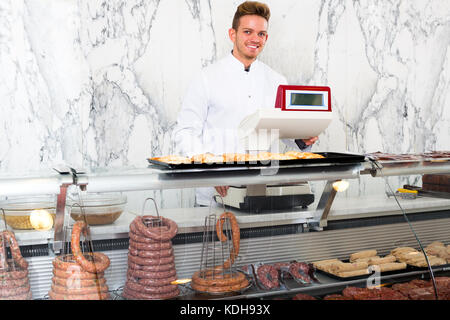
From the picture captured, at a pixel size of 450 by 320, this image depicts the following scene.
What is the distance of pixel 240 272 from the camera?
1753mm

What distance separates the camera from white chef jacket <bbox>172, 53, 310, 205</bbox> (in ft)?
11.3

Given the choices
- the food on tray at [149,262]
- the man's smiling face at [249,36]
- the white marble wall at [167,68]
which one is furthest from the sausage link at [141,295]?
the man's smiling face at [249,36]

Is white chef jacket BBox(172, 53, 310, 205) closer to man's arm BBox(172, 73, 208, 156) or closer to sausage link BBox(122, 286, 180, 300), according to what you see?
man's arm BBox(172, 73, 208, 156)

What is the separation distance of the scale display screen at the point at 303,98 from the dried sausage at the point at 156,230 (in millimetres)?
710

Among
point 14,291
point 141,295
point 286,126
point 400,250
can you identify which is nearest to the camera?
point 14,291

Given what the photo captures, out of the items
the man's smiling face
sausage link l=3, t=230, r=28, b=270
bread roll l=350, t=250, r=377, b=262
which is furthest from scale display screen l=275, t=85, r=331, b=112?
the man's smiling face

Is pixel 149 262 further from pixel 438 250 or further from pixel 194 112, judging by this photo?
pixel 194 112

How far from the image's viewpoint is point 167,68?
379 cm

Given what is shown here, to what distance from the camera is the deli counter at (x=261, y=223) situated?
1.56 meters

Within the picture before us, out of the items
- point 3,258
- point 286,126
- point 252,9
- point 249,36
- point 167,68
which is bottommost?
point 3,258

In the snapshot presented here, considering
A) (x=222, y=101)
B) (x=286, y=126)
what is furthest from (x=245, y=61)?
(x=286, y=126)

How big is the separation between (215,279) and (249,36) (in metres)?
2.19

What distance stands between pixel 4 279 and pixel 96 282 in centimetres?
29

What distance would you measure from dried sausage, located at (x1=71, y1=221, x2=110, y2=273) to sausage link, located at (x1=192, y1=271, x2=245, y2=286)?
323 millimetres
